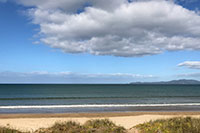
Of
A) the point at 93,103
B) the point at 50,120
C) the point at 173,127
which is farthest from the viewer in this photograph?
the point at 93,103

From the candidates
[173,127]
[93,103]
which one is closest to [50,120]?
[173,127]

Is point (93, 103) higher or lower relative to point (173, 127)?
lower

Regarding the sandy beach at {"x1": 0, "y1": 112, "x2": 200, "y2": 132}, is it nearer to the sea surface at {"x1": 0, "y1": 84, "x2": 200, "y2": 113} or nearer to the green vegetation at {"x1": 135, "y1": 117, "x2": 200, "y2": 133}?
the green vegetation at {"x1": 135, "y1": 117, "x2": 200, "y2": 133}

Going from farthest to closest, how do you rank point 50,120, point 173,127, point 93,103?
point 93,103 → point 50,120 → point 173,127

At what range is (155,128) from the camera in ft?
27.5

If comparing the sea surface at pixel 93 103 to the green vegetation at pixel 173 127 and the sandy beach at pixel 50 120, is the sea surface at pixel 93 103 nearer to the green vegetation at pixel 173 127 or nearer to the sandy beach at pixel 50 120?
the sandy beach at pixel 50 120

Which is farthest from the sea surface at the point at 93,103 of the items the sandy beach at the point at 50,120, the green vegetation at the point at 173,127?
the green vegetation at the point at 173,127

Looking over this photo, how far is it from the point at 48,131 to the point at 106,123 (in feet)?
10.2

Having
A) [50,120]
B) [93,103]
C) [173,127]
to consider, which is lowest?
[93,103]

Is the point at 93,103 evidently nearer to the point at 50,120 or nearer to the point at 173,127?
the point at 50,120

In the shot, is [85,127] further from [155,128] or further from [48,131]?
[155,128]

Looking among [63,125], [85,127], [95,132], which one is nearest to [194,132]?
[95,132]

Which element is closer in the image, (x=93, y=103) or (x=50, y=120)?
(x=50, y=120)

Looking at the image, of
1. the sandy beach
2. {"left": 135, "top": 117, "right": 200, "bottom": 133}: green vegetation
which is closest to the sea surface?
the sandy beach
